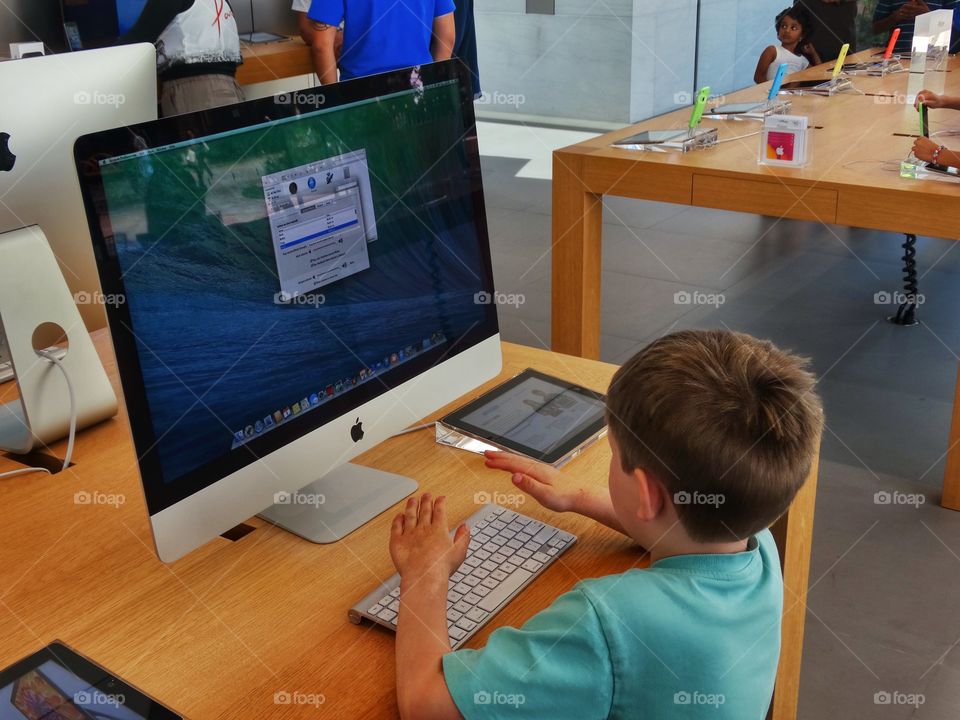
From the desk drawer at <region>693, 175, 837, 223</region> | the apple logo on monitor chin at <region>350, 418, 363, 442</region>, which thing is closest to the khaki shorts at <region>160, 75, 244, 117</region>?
the desk drawer at <region>693, 175, 837, 223</region>

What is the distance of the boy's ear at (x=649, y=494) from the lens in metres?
0.96

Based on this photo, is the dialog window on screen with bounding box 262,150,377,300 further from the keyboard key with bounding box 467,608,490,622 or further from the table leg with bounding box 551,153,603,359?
the table leg with bounding box 551,153,603,359

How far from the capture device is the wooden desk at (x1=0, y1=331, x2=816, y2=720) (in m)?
0.98

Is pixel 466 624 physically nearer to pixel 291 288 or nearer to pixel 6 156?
pixel 291 288

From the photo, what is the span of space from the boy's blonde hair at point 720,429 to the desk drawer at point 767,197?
6.36 ft

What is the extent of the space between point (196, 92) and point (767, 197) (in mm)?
1791

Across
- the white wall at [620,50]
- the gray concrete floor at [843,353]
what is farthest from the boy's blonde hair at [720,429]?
the white wall at [620,50]

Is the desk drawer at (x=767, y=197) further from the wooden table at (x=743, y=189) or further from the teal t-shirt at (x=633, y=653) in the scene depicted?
the teal t-shirt at (x=633, y=653)

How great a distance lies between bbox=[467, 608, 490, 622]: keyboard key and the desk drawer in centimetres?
203

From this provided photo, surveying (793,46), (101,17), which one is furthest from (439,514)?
(793,46)

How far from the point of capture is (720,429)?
92cm

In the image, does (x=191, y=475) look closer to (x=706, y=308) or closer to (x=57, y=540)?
(x=57, y=540)

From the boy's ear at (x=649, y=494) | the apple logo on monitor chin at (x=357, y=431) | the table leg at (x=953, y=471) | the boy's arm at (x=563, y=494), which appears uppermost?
the boy's ear at (x=649, y=494)

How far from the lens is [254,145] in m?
1.07
